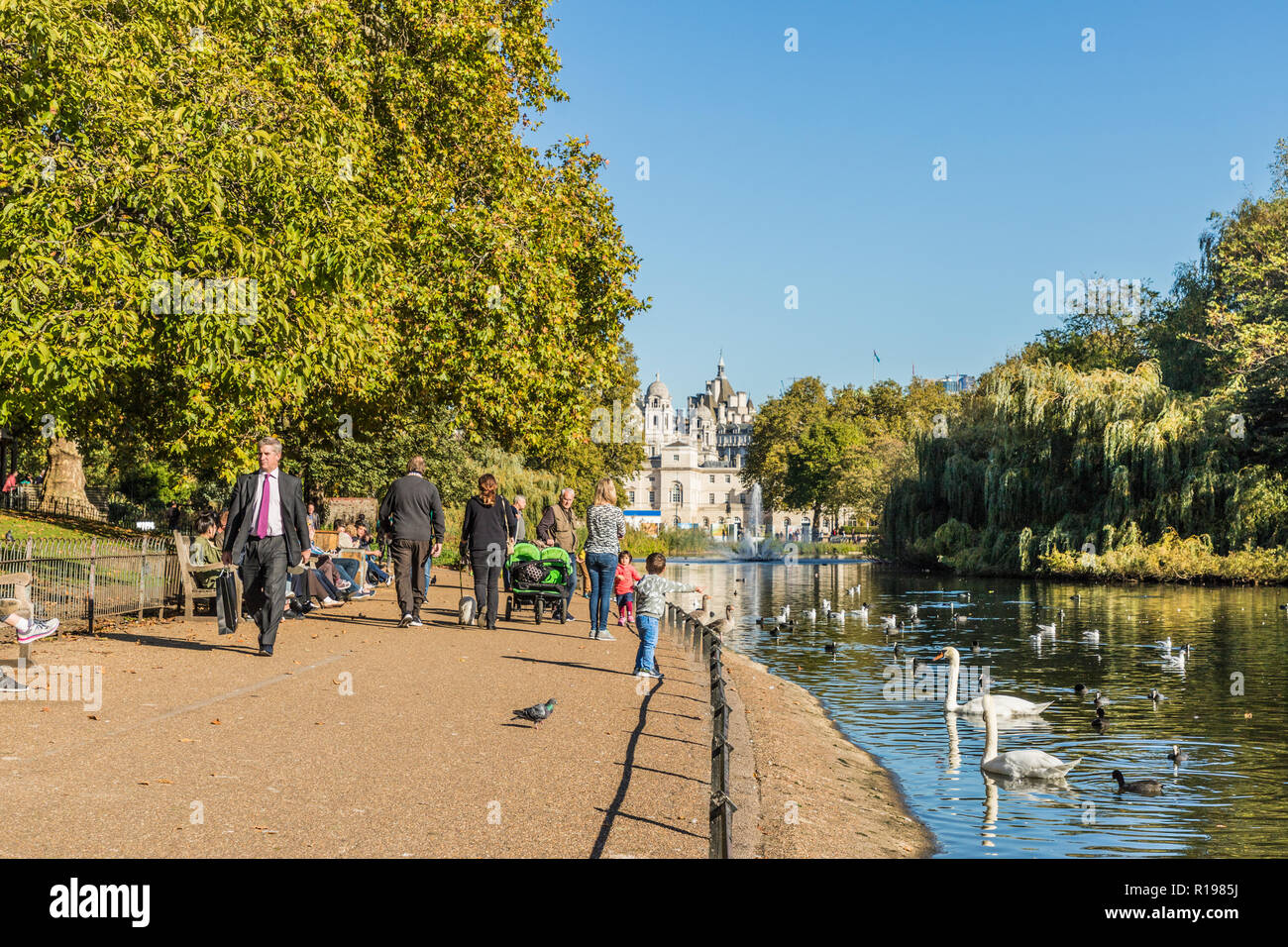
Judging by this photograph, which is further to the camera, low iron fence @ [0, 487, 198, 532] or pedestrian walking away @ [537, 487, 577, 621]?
low iron fence @ [0, 487, 198, 532]

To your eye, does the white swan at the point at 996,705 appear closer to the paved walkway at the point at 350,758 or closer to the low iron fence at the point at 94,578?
the paved walkway at the point at 350,758

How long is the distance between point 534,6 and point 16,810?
91.2 ft

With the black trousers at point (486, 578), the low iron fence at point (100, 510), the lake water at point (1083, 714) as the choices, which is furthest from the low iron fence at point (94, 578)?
the lake water at point (1083, 714)

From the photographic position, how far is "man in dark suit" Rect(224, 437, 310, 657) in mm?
12227

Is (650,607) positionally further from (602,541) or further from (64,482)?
(64,482)

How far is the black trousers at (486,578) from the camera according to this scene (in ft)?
53.4

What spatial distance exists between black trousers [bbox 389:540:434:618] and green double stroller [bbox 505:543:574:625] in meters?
1.82

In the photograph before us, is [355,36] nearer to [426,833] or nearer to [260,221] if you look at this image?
[260,221]

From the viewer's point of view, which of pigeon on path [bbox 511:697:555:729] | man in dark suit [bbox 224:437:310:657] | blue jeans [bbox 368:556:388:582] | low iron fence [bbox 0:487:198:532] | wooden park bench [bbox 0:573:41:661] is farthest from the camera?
low iron fence [bbox 0:487:198:532]

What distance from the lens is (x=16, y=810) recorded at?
615 centimetres

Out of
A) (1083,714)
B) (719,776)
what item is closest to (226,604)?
(719,776)

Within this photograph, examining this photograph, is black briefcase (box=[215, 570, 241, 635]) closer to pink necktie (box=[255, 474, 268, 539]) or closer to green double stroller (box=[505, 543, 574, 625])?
pink necktie (box=[255, 474, 268, 539])

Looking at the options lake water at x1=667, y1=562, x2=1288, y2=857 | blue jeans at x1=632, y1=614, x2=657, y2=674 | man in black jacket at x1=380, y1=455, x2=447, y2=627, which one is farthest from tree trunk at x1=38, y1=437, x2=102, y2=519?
blue jeans at x1=632, y1=614, x2=657, y2=674

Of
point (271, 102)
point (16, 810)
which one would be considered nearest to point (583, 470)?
point (271, 102)
